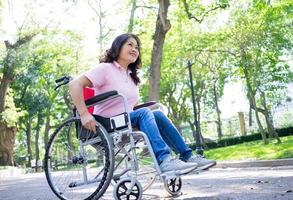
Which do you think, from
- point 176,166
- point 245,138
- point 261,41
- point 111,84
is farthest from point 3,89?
point 176,166

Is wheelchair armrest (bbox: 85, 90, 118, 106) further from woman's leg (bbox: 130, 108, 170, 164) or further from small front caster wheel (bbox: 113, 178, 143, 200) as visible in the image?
small front caster wheel (bbox: 113, 178, 143, 200)

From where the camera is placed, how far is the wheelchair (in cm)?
301

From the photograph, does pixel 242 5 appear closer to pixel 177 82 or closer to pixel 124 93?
pixel 124 93

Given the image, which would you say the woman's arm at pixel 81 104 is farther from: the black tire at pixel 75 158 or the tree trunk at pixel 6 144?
the tree trunk at pixel 6 144

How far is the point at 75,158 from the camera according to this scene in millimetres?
3346

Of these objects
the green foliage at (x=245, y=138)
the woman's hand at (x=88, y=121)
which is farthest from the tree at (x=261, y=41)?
the woman's hand at (x=88, y=121)

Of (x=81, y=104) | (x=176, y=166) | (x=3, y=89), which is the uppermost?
(x=3, y=89)

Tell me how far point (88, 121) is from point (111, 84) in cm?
38

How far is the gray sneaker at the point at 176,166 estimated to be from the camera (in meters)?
2.86

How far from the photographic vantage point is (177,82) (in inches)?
1182

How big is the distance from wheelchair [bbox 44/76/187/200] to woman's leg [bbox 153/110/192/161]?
0.55ft

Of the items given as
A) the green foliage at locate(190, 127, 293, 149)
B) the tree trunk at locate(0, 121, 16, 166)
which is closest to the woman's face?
the green foliage at locate(190, 127, 293, 149)

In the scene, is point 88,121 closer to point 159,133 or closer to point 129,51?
point 159,133

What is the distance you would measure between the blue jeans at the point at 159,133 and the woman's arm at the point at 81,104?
285 mm
